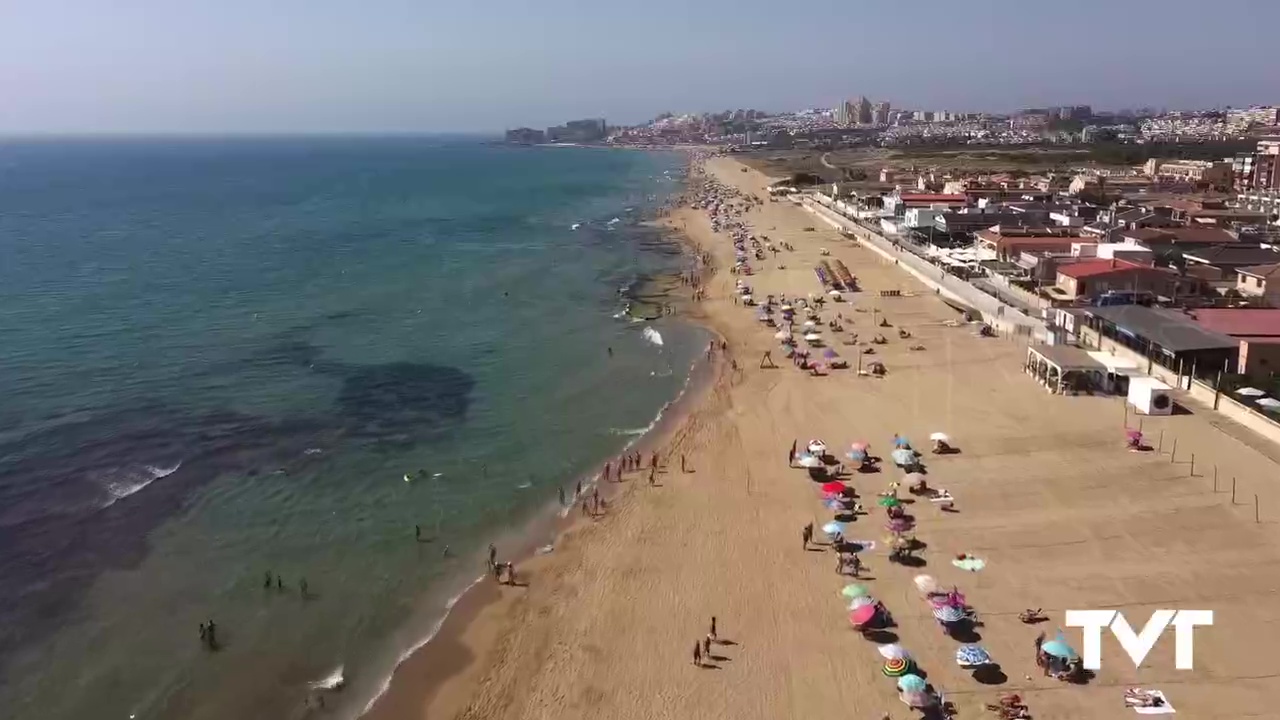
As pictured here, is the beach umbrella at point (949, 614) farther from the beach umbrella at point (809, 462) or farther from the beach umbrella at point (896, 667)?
the beach umbrella at point (809, 462)

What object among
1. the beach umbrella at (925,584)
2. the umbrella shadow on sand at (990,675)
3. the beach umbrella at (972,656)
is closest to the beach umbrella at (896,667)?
the beach umbrella at (972,656)

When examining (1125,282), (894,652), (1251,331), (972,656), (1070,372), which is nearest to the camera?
(972,656)

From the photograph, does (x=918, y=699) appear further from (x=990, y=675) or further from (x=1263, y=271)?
(x=1263, y=271)

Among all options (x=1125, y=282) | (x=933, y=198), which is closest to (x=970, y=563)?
(x=1125, y=282)

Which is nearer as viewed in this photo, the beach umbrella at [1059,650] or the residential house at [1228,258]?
the beach umbrella at [1059,650]

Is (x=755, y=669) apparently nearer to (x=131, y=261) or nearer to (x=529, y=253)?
(x=529, y=253)

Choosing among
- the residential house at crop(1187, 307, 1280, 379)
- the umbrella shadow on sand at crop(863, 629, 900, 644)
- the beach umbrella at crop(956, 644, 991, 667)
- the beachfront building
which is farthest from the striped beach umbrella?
the beachfront building

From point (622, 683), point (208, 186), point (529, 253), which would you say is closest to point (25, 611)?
point (622, 683)
